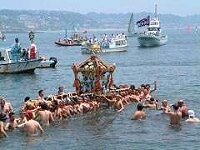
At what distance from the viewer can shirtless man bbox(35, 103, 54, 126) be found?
33.0m

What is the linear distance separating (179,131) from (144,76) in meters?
38.5

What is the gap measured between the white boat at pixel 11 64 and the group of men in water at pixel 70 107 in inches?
953

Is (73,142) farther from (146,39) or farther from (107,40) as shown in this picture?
(146,39)

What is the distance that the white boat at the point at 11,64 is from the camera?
65.2 meters

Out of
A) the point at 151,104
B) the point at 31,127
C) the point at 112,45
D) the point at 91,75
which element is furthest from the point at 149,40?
the point at 31,127

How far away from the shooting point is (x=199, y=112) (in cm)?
3950

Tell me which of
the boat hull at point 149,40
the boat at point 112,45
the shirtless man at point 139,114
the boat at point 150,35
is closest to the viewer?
the shirtless man at point 139,114

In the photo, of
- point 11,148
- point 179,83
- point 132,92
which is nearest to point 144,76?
point 179,83

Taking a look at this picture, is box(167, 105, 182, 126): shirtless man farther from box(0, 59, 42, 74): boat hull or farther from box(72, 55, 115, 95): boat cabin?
box(0, 59, 42, 74): boat hull

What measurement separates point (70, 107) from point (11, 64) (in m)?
29.8

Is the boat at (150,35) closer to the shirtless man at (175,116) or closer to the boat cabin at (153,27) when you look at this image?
the boat cabin at (153,27)

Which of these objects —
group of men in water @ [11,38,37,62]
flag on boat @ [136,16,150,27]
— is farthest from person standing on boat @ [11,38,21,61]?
flag on boat @ [136,16,150,27]

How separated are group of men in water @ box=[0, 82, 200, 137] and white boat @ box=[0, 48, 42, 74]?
24.2 meters

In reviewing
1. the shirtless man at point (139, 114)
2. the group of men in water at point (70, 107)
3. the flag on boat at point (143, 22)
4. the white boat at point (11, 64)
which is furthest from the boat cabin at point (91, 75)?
the flag on boat at point (143, 22)
